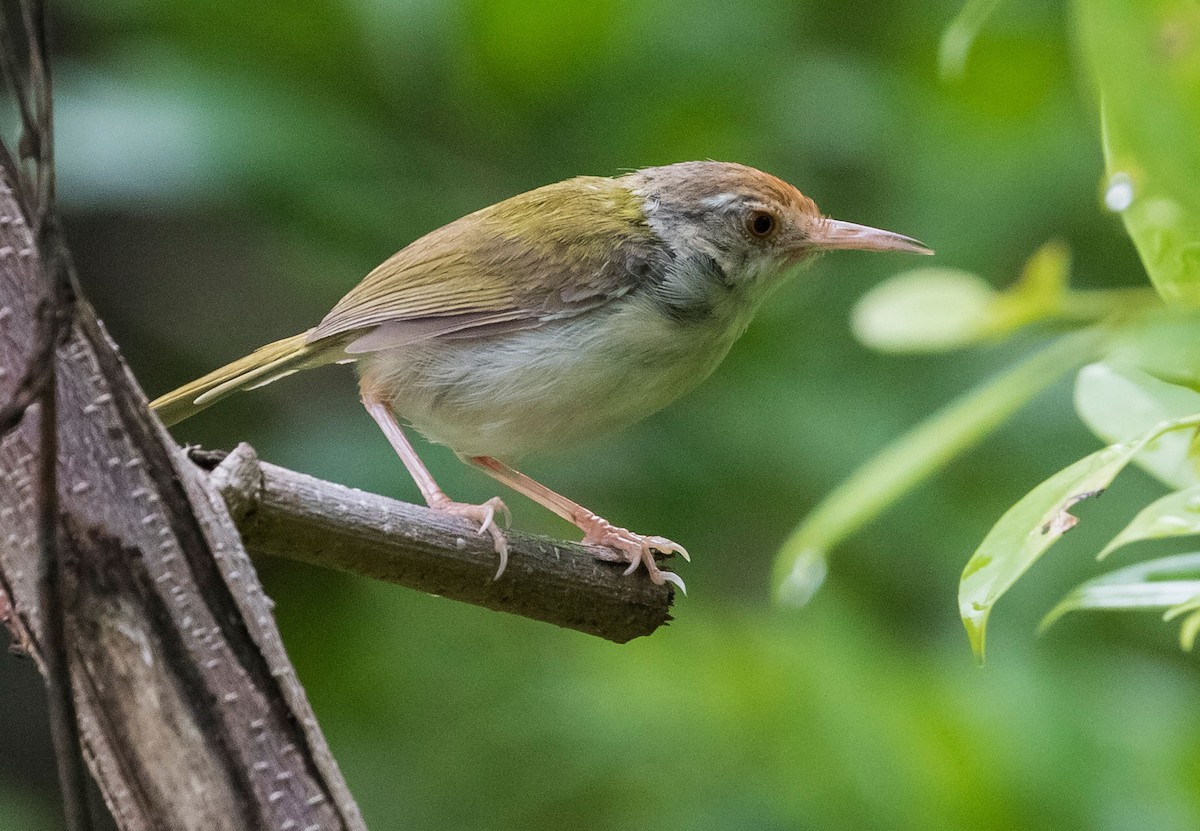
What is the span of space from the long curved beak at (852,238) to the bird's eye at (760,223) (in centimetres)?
11

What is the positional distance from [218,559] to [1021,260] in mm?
3753

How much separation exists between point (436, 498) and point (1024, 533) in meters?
1.79

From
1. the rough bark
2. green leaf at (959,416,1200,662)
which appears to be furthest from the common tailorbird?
green leaf at (959,416,1200,662)

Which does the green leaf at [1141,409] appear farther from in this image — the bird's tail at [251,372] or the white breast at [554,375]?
the bird's tail at [251,372]

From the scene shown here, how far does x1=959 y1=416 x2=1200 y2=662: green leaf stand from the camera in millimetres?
1424

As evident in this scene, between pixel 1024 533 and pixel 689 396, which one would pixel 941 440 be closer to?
pixel 1024 533

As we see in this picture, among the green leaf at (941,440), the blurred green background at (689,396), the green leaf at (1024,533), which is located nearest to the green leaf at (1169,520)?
the green leaf at (1024,533)

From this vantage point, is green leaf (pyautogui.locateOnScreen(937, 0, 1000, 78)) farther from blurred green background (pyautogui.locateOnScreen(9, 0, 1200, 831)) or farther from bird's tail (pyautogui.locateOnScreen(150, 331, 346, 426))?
blurred green background (pyautogui.locateOnScreen(9, 0, 1200, 831))

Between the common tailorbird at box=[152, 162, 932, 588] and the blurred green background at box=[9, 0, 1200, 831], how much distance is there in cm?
80

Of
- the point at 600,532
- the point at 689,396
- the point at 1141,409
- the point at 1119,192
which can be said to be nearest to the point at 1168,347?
the point at 1119,192

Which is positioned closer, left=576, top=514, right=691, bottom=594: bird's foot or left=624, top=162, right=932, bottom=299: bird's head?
left=576, top=514, right=691, bottom=594: bird's foot

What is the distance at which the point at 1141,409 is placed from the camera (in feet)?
6.10

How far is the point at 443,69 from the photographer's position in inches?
167

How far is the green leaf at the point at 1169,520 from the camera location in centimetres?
151
